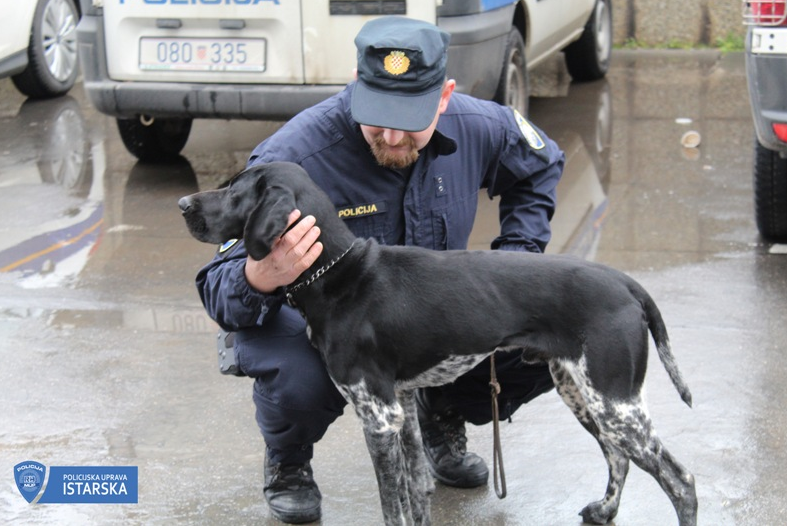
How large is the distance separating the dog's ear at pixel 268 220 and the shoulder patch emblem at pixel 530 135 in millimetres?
1034

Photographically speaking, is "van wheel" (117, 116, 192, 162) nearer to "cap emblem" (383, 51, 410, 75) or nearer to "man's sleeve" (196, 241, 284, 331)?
"man's sleeve" (196, 241, 284, 331)

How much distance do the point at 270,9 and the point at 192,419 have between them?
113 inches

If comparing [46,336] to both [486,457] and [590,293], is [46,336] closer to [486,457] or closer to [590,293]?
[486,457]

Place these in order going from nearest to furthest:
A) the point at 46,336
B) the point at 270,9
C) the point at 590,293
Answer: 1. the point at 590,293
2. the point at 46,336
3. the point at 270,9

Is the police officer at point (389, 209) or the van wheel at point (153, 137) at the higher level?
the police officer at point (389, 209)

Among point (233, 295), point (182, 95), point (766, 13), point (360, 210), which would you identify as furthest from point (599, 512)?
point (182, 95)

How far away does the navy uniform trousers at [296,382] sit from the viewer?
3359 mm

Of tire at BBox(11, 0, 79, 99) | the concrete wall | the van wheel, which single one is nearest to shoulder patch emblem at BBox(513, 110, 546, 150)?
the van wheel

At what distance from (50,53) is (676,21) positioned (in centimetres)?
578

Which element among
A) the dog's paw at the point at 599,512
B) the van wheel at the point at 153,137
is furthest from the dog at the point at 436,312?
the van wheel at the point at 153,137

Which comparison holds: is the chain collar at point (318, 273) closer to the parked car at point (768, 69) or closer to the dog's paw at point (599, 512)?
the dog's paw at point (599, 512)

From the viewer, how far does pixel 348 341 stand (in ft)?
9.90

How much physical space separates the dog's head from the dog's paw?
48.6 inches

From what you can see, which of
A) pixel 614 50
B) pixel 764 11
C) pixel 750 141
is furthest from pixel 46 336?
pixel 614 50
